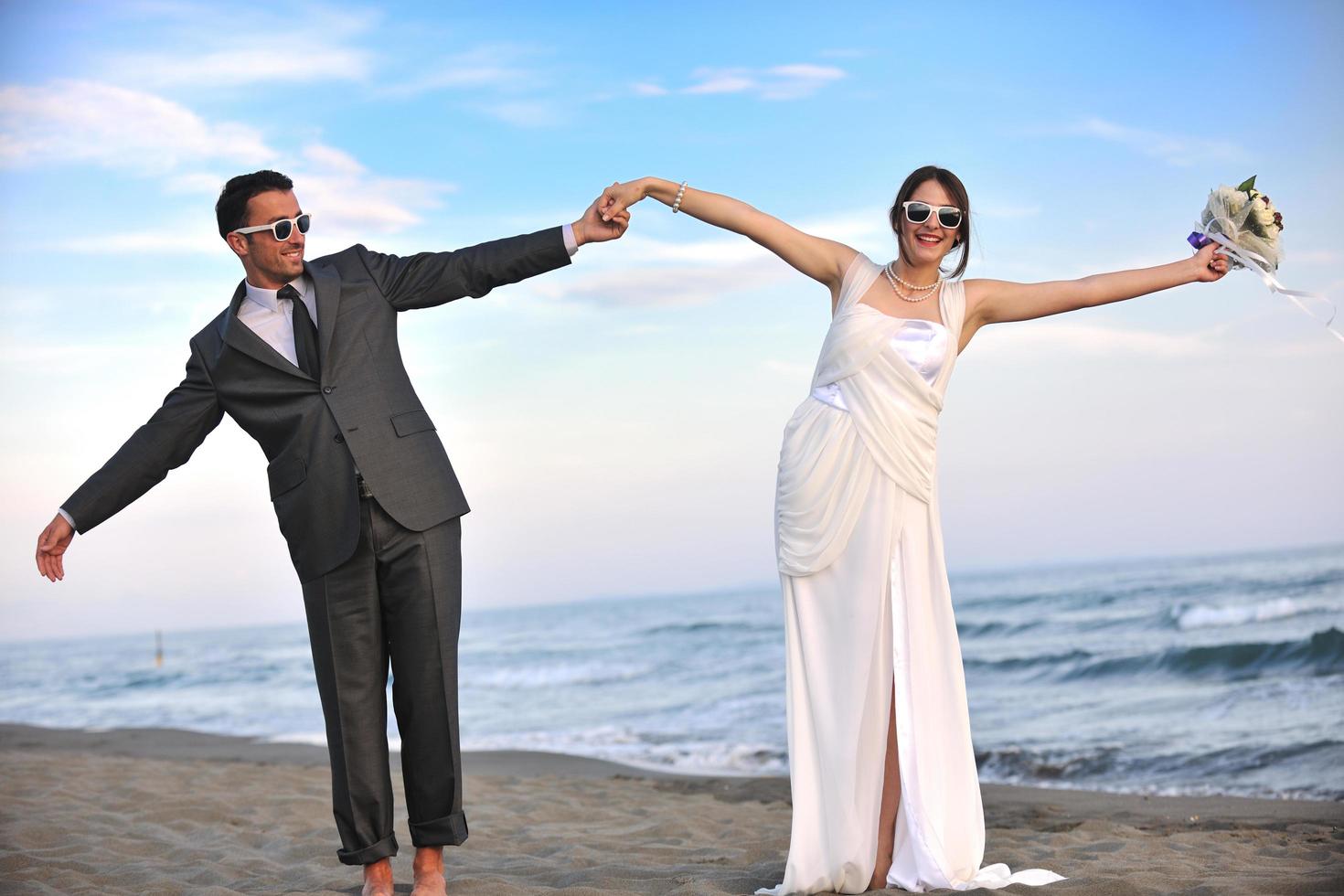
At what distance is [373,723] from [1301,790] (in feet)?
19.4

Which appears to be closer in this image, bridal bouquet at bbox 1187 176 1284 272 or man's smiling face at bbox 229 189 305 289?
man's smiling face at bbox 229 189 305 289

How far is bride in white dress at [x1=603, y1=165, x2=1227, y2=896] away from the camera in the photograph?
3.72 meters

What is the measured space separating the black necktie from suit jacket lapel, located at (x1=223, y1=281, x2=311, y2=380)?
0.03m

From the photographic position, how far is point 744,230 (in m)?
3.93

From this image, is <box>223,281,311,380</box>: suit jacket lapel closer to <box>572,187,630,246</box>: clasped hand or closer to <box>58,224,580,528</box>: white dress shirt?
<box>58,224,580,528</box>: white dress shirt

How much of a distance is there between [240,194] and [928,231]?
221cm

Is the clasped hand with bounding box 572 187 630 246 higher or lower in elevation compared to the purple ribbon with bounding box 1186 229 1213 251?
higher

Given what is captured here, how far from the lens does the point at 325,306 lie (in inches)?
148

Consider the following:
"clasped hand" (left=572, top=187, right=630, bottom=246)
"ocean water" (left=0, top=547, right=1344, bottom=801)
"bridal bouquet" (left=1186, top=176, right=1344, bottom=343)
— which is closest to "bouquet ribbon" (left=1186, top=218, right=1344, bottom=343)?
"bridal bouquet" (left=1186, top=176, right=1344, bottom=343)

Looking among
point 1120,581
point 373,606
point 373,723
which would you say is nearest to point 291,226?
point 373,606

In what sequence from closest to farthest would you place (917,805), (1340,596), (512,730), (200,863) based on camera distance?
(917,805)
(200,863)
(512,730)
(1340,596)

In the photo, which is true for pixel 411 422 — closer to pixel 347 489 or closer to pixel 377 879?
pixel 347 489

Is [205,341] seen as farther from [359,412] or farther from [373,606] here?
[373,606]

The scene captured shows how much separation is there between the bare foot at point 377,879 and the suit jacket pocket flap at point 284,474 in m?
1.25
